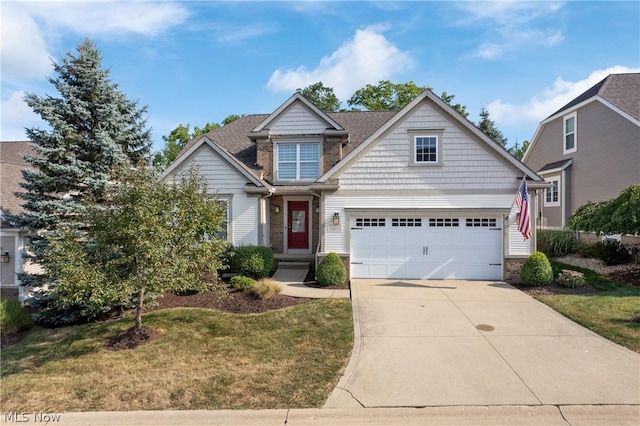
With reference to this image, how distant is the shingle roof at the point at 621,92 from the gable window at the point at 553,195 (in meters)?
4.51

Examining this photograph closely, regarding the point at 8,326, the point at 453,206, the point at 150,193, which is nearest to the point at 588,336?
the point at 453,206

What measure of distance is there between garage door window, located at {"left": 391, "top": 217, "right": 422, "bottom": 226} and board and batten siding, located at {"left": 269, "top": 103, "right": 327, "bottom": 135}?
565 centimetres

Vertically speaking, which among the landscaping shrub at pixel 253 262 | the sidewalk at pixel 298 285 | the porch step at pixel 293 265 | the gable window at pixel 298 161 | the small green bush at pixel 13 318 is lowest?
the small green bush at pixel 13 318

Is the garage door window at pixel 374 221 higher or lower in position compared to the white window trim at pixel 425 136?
lower

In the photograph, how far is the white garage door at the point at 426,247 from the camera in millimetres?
12039

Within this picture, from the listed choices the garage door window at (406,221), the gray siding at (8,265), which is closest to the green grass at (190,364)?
the garage door window at (406,221)

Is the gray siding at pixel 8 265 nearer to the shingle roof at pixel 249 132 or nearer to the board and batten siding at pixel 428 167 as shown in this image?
the shingle roof at pixel 249 132

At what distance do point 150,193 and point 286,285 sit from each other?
5716 mm

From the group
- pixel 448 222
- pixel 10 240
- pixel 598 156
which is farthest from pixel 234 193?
pixel 598 156

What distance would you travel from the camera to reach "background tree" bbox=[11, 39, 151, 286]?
9727 mm

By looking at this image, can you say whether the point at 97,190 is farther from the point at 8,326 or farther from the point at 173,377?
the point at 173,377

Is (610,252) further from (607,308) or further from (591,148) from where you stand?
(591,148)

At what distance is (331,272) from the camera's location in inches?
444

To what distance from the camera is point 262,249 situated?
12.7 metres
